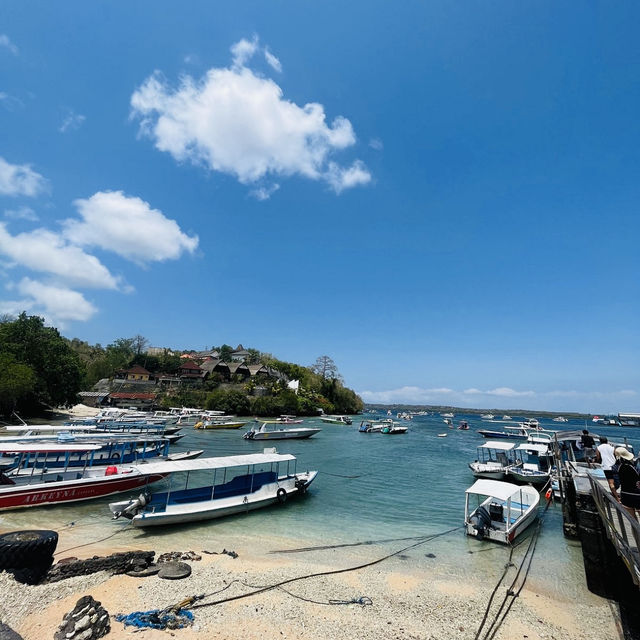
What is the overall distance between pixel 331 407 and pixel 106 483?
95.5 metres

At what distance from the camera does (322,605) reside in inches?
385

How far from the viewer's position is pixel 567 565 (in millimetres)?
13375

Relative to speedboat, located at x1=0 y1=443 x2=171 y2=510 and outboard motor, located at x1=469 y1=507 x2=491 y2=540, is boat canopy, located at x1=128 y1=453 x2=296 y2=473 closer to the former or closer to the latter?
speedboat, located at x1=0 y1=443 x2=171 y2=510

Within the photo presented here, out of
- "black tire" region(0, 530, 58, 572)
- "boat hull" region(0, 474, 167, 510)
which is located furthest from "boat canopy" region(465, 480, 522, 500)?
"boat hull" region(0, 474, 167, 510)

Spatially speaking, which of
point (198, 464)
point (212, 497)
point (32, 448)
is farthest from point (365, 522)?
point (32, 448)

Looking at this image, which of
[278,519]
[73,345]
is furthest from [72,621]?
[73,345]

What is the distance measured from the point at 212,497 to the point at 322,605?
9402mm

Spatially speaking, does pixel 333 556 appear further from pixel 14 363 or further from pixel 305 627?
pixel 14 363

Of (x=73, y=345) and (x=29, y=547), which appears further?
(x=73, y=345)

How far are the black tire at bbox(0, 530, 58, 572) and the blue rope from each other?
320 centimetres

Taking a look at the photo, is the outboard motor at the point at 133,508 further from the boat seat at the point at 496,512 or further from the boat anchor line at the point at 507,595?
the boat seat at the point at 496,512

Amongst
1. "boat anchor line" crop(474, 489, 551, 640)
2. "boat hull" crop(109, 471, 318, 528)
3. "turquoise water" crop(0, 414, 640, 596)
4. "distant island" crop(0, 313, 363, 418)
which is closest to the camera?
"boat anchor line" crop(474, 489, 551, 640)

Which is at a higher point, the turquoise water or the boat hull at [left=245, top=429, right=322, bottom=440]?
the turquoise water

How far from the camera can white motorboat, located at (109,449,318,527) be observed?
15477 millimetres
